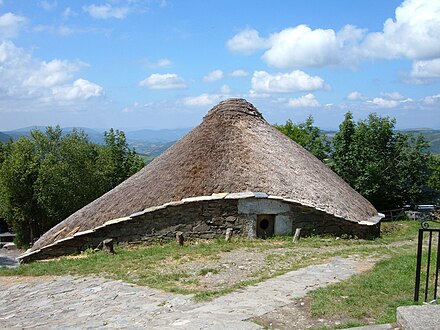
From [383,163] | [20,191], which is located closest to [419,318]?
[383,163]

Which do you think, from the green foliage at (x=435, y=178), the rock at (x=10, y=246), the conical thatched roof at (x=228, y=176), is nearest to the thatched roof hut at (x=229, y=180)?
the conical thatched roof at (x=228, y=176)

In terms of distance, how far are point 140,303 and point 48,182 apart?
2442 cm

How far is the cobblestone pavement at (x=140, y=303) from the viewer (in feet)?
23.6

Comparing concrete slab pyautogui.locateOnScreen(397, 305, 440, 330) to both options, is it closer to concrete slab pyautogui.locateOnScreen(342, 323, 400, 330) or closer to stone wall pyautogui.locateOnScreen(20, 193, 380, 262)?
concrete slab pyautogui.locateOnScreen(342, 323, 400, 330)

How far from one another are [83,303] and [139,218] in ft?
22.8

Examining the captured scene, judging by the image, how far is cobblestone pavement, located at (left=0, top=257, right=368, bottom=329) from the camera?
7.19 metres

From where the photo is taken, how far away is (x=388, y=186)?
28.6m

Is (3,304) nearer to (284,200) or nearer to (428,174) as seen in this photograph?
(284,200)

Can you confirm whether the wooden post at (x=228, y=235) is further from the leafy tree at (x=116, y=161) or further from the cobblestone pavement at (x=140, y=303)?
the leafy tree at (x=116, y=161)

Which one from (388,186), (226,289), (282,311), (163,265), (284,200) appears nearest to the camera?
(282,311)

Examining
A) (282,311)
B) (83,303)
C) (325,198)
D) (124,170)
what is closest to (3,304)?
(83,303)

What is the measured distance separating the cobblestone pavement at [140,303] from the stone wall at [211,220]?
4605 mm

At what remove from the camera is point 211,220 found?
16062 millimetres

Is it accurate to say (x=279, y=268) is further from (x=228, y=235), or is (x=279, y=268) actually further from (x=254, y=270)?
(x=228, y=235)
